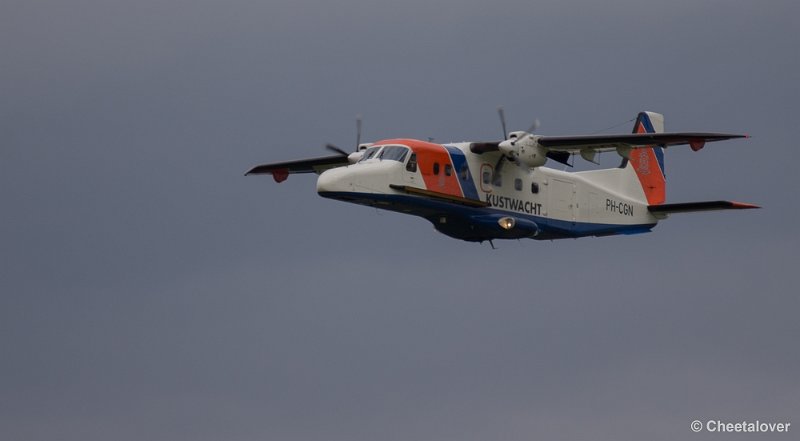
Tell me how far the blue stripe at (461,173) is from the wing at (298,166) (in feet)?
12.3

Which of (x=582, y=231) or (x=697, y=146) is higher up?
(x=697, y=146)

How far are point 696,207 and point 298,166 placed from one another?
34.5 feet

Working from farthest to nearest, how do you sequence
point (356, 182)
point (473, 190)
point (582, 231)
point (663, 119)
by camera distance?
point (663, 119) → point (582, 231) → point (473, 190) → point (356, 182)

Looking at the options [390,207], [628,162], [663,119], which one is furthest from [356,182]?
[663,119]

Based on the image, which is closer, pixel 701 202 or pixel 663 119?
pixel 701 202

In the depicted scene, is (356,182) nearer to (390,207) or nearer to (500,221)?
(390,207)

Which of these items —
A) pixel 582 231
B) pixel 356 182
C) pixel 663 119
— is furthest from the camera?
pixel 663 119

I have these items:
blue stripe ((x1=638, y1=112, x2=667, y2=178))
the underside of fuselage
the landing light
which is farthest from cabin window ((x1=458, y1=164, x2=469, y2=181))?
blue stripe ((x1=638, y1=112, x2=667, y2=178))

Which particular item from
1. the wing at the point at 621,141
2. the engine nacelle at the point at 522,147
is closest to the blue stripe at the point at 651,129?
the wing at the point at 621,141

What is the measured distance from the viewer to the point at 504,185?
36.4m

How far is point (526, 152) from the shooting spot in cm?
3581

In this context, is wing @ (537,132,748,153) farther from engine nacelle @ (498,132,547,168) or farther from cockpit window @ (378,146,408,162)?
cockpit window @ (378,146,408,162)

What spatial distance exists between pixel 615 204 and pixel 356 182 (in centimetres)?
880

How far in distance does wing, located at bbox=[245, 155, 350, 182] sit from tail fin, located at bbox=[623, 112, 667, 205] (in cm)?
806
